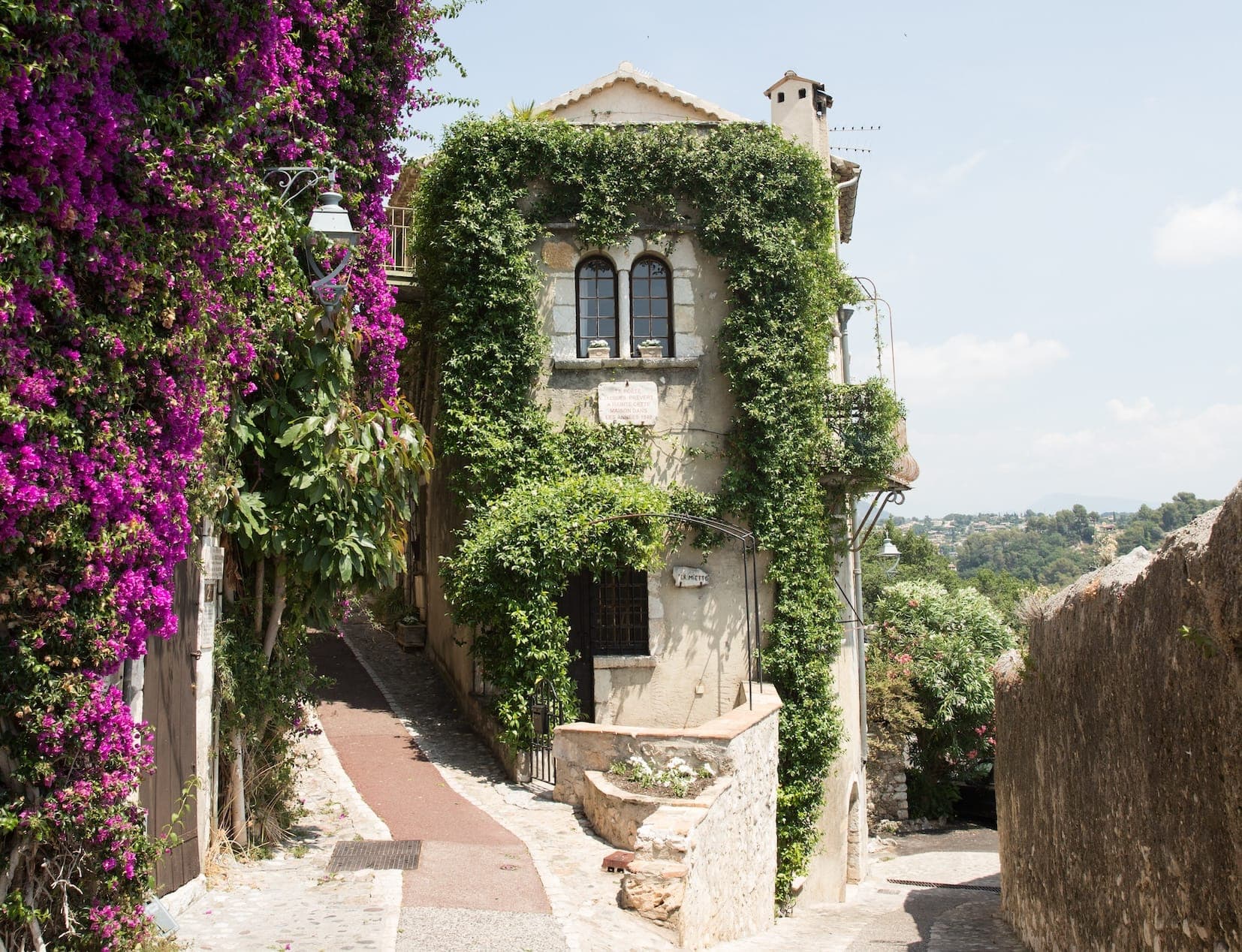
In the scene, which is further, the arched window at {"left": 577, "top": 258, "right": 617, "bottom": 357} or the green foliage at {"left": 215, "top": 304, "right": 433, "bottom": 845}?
the arched window at {"left": 577, "top": 258, "right": 617, "bottom": 357}

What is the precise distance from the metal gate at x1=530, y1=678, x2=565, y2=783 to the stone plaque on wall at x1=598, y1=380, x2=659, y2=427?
3719 millimetres

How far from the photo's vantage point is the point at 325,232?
29.7 feet

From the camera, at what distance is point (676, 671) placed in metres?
14.8

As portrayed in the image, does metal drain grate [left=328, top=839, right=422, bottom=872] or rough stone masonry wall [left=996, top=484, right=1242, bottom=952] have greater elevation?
rough stone masonry wall [left=996, top=484, right=1242, bottom=952]

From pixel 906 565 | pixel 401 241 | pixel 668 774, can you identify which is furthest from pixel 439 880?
pixel 906 565

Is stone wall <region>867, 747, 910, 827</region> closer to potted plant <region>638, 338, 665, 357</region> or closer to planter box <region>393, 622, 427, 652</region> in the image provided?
planter box <region>393, 622, 427, 652</region>

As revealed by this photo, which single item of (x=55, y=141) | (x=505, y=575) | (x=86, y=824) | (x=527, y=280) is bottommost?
(x=86, y=824)

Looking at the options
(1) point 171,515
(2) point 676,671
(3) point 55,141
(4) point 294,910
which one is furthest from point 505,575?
(3) point 55,141

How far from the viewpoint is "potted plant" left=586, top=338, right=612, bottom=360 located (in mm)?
15023

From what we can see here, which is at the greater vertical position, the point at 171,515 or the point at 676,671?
the point at 171,515

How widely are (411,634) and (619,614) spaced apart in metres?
5.37

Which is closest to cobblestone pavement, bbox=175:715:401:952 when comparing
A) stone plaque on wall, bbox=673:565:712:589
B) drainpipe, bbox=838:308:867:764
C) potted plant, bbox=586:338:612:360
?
stone plaque on wall, bbox=673:565:712:589

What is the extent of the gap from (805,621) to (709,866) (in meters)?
5.25

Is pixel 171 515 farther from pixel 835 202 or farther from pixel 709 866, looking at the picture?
pixel 835 202
